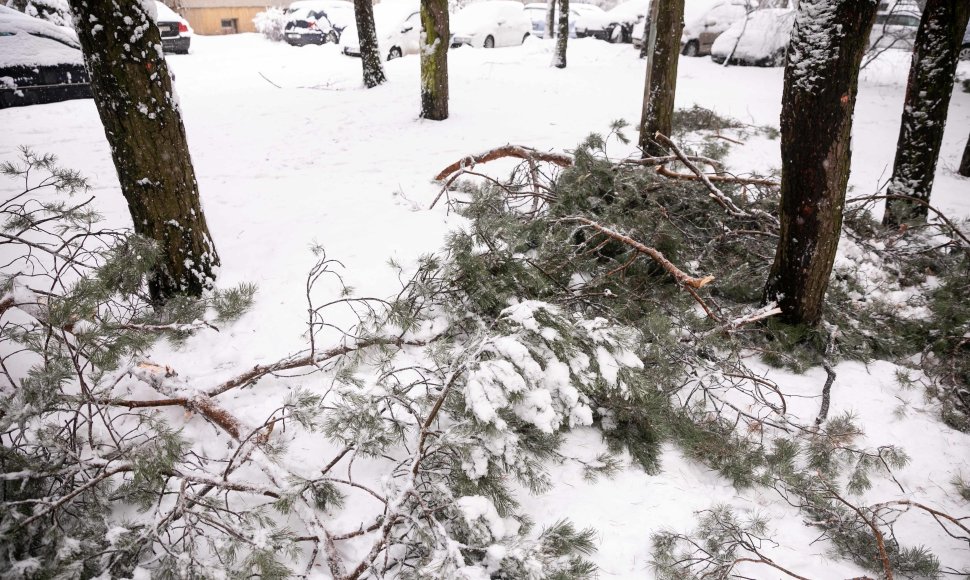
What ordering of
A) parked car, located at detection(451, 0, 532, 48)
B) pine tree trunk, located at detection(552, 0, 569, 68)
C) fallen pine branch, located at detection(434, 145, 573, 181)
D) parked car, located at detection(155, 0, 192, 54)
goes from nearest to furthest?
fallen pine branch, located at detection(434, 145, 573, 181) → pine tree trunk, located at detection(552, 0, 569, 68) → parked car, located at detection(155, 0, 192, 54) → parked car, located at detection(451, 0, 532, 48)

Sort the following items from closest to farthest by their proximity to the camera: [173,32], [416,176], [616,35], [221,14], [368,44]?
[416,176]
[368,44]
[173,32]
[616,35]
[221,14]

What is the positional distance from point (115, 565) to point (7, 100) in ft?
25.6

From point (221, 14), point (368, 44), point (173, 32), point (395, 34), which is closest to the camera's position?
point (368, 44)

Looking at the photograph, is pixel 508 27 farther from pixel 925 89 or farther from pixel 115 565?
pixel 115 565

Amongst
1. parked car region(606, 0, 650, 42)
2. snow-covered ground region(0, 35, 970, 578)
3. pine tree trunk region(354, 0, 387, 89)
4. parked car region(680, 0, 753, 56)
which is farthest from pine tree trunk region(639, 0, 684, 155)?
parked car region(606, 0, 650, 42)

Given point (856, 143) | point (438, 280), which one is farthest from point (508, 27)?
point (438, 280)

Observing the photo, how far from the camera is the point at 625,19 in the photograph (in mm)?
15992

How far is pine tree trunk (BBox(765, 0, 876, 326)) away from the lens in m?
2.53

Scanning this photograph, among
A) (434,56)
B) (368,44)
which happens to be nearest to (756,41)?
(434,56)

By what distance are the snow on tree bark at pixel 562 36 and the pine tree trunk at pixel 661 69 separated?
650 cm

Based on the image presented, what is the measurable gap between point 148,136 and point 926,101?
6.37 meters

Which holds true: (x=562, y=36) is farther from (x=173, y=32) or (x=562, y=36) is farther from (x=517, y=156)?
(x=173, y=32)

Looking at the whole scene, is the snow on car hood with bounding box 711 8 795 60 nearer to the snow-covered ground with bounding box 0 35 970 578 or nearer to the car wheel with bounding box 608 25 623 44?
the snow-covered ground with bounding box 0 35 970 578

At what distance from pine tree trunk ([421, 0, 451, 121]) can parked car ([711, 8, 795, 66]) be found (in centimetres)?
828
